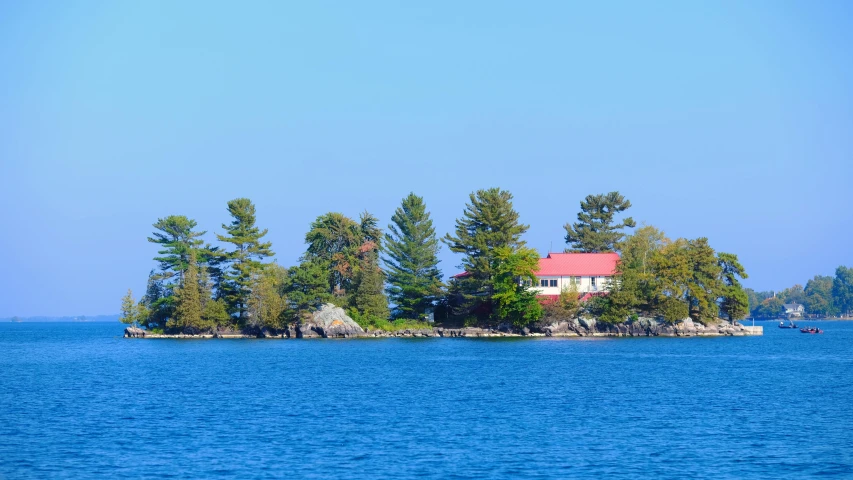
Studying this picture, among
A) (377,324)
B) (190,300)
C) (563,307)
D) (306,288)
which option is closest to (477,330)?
(563,307)

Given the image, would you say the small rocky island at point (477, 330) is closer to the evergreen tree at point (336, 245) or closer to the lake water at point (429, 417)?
the evergreen tree at point (336, 245)

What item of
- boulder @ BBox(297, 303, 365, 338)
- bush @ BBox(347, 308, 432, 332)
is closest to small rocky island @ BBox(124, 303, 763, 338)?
boulder @ BBox(297, 303, 365, 338)

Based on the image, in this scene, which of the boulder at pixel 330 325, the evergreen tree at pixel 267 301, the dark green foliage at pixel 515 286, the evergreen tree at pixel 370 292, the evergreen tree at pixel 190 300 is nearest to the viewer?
the dark green foliage at pixel 515 286

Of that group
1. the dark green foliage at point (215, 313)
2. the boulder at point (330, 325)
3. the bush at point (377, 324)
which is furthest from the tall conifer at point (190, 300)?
the bush at point (377, 324)

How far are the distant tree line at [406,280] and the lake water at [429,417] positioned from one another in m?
21.7

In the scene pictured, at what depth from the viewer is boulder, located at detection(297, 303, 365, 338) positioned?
7975 centimetres

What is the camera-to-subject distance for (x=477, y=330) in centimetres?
8094

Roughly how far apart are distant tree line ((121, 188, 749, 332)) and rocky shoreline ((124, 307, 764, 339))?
1047 millimetres

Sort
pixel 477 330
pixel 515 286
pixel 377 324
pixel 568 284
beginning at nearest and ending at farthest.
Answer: pixel 515 286 → pixel 477 330 → pixel 377 324 → pixel 568 284

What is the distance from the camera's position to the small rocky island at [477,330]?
263 ft

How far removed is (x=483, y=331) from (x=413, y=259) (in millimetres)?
10014

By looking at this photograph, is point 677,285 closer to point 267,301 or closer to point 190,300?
point 267,301

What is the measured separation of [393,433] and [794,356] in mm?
43898

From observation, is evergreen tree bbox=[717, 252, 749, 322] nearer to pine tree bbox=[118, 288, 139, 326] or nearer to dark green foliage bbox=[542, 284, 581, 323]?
dark green foliage bbox=[542, 284, 581, 323]
